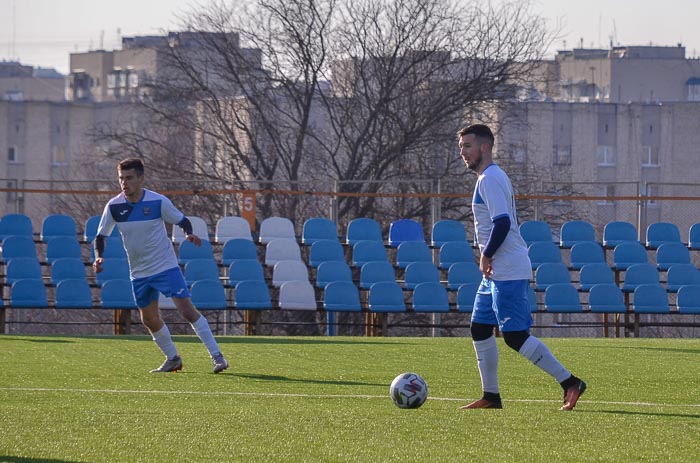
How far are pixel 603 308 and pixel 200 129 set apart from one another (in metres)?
14.6

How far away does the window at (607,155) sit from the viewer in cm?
7000

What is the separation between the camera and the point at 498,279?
849 centimetres

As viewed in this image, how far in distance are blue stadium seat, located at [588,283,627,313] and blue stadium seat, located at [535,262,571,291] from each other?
56 cm

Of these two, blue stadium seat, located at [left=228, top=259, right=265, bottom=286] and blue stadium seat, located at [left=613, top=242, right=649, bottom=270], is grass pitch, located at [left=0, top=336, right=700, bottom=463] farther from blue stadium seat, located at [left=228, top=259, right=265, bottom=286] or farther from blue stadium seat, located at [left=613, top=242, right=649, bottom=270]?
blue stadium seat, located at [left=613, top=242, right=649, bottom=270]

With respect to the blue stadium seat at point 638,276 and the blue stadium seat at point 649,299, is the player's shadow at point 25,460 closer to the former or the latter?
the blue stadium seat at point 649,299

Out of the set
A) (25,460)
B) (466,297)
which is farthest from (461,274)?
(25,460)

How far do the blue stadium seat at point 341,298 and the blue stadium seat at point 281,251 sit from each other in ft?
6.84

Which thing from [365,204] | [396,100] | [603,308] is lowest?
[603,308]

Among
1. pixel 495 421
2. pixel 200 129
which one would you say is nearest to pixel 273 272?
pixel 200 129

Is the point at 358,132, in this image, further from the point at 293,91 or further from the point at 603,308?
the point at 603,308

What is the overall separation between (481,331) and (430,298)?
41.2 feet

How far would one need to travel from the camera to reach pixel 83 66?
99.0 meters

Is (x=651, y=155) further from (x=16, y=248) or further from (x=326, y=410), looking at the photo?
(x=326, y=410)

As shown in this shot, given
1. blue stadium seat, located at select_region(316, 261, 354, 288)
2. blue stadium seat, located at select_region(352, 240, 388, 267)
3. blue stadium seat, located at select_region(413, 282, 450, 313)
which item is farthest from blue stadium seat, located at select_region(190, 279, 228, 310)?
blue stadium seat, located at select_region(413, 282, 450, 313)
